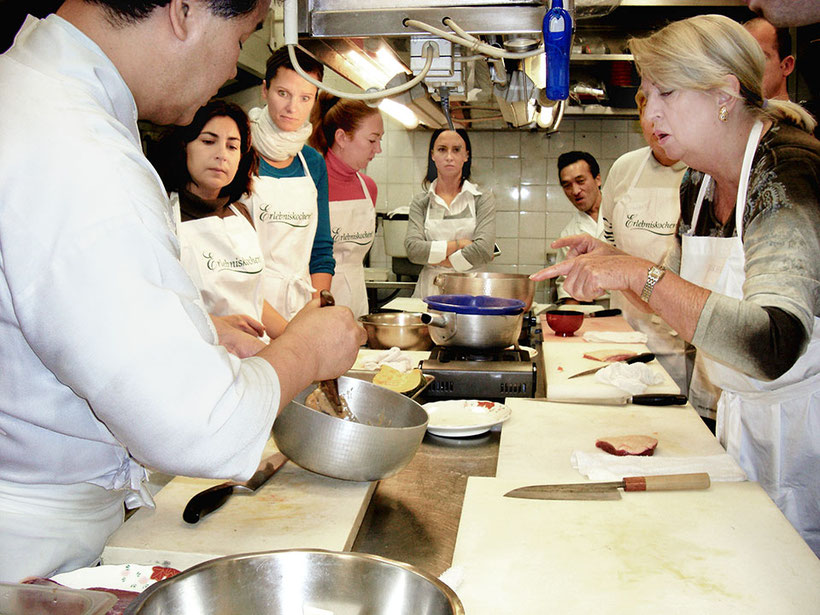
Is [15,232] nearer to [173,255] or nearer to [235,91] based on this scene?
[173,255]

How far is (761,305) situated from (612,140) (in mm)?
5128

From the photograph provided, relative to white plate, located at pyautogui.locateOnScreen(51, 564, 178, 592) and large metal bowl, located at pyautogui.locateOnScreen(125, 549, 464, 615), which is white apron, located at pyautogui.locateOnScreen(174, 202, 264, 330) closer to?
white plate, located at pyautogui.locateOnScreen(51, 564, 178, 592)

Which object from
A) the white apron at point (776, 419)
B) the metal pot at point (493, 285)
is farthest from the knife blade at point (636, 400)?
the metal pot at point (493, 285)

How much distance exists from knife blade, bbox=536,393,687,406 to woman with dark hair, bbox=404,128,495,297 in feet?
7.90

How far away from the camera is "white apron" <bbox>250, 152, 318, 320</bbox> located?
10.4 ft

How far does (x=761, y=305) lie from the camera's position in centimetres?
147

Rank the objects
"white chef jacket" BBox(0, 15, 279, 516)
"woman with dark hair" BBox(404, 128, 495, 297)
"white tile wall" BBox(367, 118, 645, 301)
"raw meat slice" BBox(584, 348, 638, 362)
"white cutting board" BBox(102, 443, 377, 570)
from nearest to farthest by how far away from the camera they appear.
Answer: "white chef jacket" BBox(0, 15, 279, 516) < "white cutting board" BBox(102, 443, 377, 570) < "raw meat slice" BBox(584, 348, 638, 362) < "woman with dark hair" BBox(404, 128, 495, 297) < "white tile wall" BBox(367, 118, 645, 301)

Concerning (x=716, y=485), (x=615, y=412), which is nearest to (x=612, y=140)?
(x=615, y=412)

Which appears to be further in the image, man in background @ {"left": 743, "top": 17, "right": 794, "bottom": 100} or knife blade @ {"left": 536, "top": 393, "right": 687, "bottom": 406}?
man in background @ {"left": 743, "top": 17, "right": 794, "bottom": 100}

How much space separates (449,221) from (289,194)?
1.71 meters

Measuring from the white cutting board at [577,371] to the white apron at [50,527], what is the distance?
4.30 ft

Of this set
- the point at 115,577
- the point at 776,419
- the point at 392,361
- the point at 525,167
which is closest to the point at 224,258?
the point at 392,361

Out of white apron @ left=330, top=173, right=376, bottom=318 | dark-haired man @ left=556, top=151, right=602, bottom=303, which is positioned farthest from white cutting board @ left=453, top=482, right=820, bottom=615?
dark-haired man @ left=556, top=151, right=602, bottom=303

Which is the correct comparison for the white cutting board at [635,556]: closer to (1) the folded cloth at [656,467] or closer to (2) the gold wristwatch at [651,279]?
(1) the folded cloth at [656,467]
